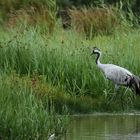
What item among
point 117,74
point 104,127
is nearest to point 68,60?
point 117,74

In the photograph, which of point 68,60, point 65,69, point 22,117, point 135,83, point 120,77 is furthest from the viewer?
point 68,60

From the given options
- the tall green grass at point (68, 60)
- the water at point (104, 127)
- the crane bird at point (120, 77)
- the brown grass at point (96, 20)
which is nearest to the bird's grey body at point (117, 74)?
the crane bird at point (120, 77)

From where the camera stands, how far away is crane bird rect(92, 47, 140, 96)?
49.6ft

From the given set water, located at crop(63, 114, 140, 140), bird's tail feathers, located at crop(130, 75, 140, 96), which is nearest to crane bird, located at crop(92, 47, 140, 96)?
bird's tail feathers, located at crop(130, 75, 140, 96)

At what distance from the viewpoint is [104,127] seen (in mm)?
12875

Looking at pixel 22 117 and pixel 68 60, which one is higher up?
pixel 68 60

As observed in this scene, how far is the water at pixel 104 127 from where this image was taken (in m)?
11.7

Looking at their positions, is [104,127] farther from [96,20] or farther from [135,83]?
[96,20]

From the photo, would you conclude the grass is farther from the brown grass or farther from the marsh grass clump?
the brown grass

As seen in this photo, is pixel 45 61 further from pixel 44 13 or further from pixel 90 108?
pixel 44 13

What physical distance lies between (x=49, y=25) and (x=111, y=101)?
7519mm

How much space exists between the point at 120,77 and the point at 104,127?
2.53m

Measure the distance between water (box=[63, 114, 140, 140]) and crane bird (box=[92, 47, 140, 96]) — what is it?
816mm

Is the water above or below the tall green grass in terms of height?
below
